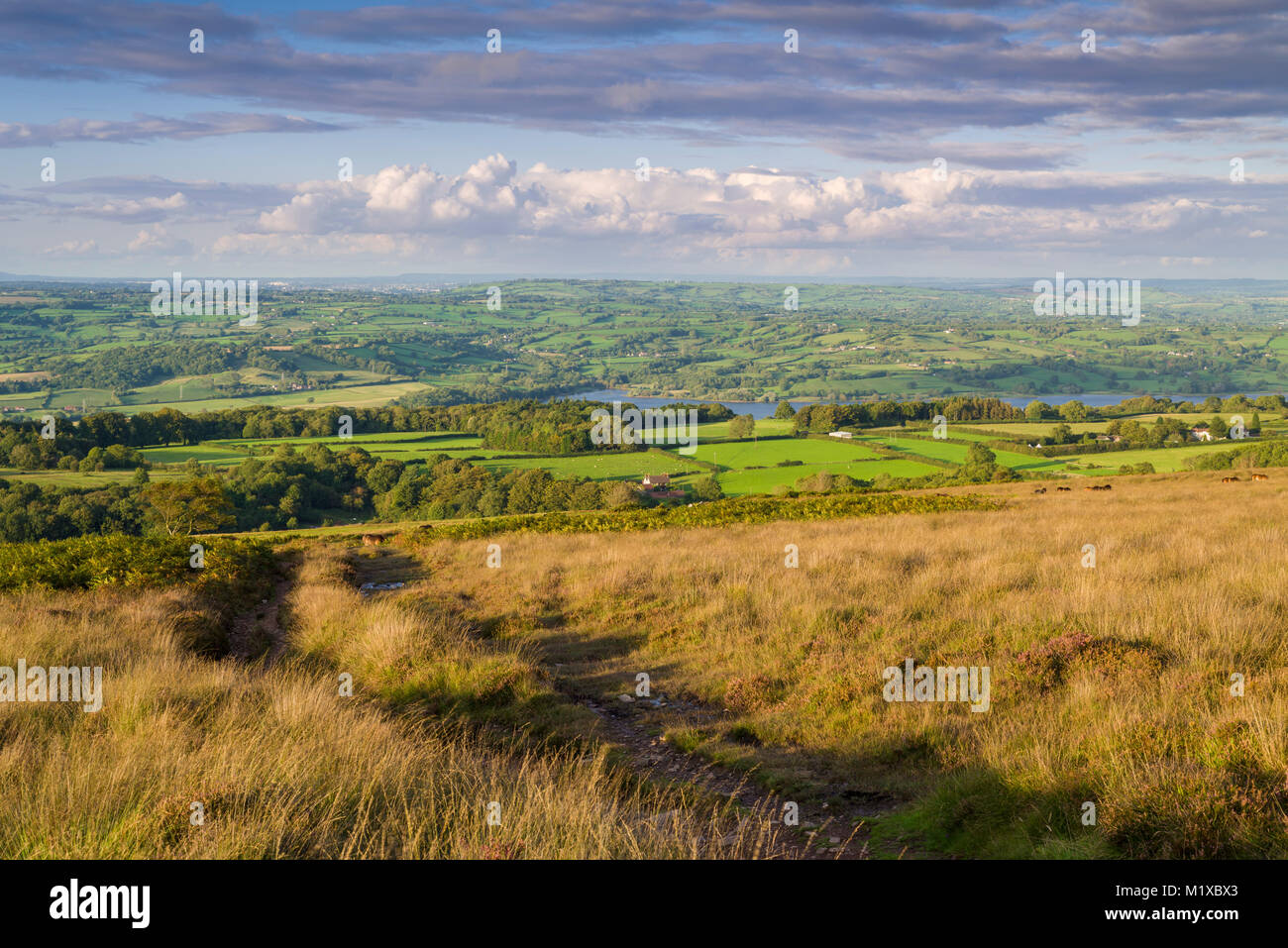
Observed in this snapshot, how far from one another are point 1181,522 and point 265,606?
22759 millimetres

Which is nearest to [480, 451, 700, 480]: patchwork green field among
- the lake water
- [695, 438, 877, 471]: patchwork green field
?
[695, 438, 877, 471]: patchwork green field

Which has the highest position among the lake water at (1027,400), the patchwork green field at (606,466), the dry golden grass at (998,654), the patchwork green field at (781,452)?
the lake water at (1027,400)

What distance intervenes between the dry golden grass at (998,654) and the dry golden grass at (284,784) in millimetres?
2193

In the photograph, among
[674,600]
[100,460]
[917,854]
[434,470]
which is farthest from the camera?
[100,460]

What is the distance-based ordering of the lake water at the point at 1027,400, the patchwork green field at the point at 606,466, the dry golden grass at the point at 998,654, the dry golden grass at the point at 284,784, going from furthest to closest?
1. the lake water at the point at 1027,400
2. the patchwork green field at the point at 606,466
3. the dry golden grass at the point at 998,654
4. the dry golden grass at the point at 284,784

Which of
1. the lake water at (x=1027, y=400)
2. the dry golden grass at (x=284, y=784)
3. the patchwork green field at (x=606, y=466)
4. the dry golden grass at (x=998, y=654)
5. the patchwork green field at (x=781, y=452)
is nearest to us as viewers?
the dry golden grass at (x=284, y=784)

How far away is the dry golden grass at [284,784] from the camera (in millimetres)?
Answer: 4863

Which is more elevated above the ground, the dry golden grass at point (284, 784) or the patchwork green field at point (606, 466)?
the dry golden grass at point (284, 784)

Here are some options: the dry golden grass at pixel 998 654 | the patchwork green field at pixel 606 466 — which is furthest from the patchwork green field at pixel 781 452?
the dry golden grass at pixel 998 654

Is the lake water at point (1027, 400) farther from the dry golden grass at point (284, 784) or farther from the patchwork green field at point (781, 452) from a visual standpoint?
the dry golden grass at point (284, 784)
